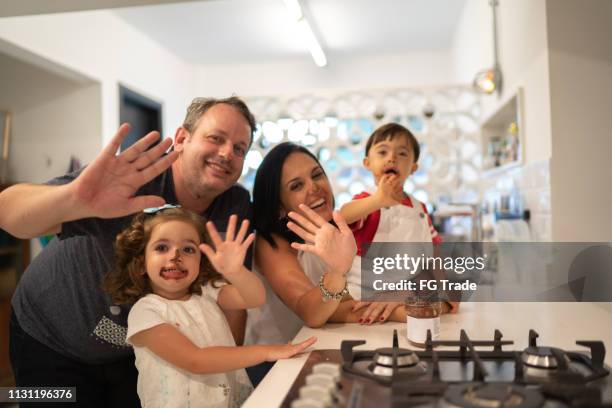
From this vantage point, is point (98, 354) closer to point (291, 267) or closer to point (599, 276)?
point (291, 267)

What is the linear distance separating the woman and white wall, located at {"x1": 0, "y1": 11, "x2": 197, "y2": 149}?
7.25ft

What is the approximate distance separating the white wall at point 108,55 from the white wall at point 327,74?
0.36 metres

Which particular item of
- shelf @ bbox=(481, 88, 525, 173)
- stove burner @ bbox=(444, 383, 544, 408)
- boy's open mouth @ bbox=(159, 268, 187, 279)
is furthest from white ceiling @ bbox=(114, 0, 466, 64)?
stove burner @ bbox=(444, 383, 544, 408)

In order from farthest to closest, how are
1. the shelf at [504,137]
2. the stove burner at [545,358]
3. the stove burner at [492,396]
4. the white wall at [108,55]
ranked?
the white wall at [108,55]
the shelf at [504,137]
the stove burner at [545,358]
the stove burner at [492,396]

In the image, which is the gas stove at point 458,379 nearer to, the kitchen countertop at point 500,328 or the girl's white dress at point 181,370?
the kitchen countertop at point 500,328

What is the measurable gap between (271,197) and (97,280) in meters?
0.50

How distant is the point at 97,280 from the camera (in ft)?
3.61

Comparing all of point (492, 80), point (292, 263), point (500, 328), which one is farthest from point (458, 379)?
point (492, 80)

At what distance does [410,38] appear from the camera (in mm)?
4590

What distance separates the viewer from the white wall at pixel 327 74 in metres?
5.06

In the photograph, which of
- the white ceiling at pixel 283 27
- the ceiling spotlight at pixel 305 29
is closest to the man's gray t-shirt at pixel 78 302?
the ceiling spotlight at pixel 305 29

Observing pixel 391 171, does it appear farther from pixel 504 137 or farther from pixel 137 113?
pixel 137 113

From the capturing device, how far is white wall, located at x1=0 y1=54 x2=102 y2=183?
3.28 metres

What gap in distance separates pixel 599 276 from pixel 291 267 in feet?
2.61
